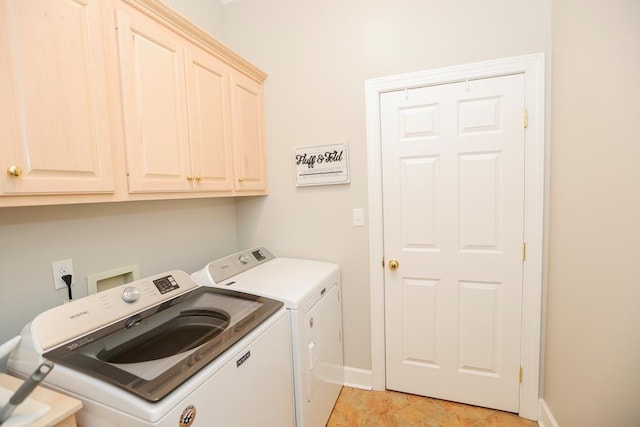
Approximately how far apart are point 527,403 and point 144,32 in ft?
9.45

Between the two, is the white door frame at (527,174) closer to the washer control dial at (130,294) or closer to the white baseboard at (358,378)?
the white baseboard at (358,378)

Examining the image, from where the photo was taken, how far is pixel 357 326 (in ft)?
6.74

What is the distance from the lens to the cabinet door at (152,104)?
116 cm

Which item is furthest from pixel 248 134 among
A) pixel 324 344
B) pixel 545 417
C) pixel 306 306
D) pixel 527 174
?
pixel 545 417

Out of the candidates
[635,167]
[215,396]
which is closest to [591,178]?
[635,167]

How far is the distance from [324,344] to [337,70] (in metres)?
1.81

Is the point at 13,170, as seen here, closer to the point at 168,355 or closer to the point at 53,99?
the point at 53,99

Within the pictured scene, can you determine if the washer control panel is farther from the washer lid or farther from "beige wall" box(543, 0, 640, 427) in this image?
"beige wall" box(543, 0, 640, 427)

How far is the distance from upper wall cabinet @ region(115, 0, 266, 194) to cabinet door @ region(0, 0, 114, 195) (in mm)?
105

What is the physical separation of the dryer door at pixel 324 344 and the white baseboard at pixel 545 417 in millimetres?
1228

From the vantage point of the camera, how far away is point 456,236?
1.79 meters

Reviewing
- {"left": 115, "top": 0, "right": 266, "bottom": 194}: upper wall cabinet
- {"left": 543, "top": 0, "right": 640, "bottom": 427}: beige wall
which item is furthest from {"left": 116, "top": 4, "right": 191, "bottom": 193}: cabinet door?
{"left": 543, "top": 0, "right": 640, "bottom": 427}: beige wall

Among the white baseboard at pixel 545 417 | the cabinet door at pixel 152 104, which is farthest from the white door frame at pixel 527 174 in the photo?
the cabinet door at pixel 152 104

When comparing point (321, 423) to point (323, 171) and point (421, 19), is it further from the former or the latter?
point (421, 19)
